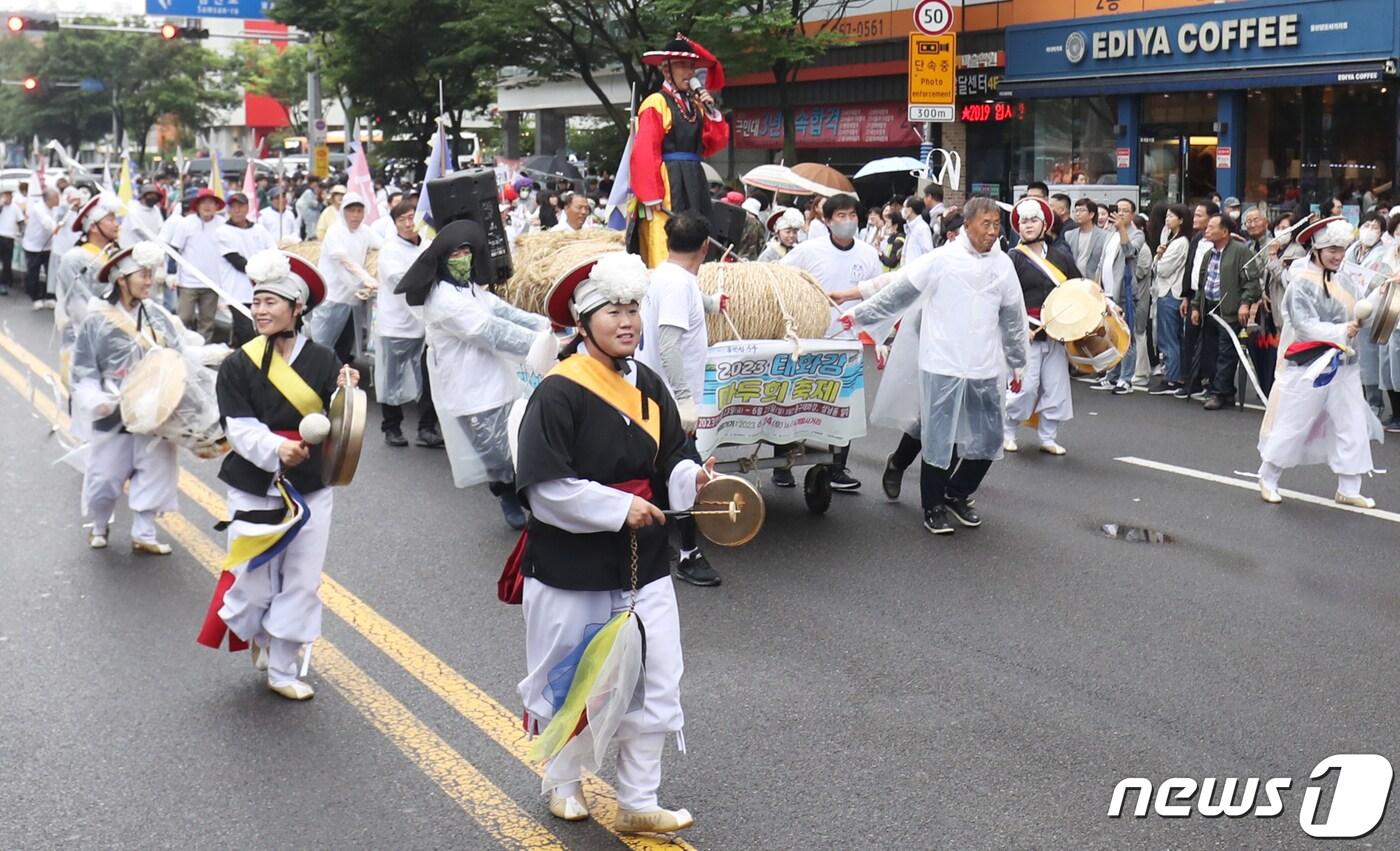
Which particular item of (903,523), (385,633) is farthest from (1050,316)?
(385,633)

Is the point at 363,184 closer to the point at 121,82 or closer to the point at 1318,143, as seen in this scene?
the point at 1318,143

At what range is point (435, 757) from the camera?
5.60 m

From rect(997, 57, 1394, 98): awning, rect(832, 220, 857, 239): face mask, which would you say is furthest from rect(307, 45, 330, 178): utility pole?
rect(832, 220, 857, 239): face mask

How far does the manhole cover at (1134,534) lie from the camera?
29.1 ft

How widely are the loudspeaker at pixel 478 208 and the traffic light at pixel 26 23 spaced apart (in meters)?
29.3

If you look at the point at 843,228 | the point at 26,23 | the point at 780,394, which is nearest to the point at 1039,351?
the point at 843,228

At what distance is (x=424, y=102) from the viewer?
37.8 metres

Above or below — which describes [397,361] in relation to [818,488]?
above

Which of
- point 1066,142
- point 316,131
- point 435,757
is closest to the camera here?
point 435,757

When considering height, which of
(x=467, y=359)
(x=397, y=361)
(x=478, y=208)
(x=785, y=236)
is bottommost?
(x=397, y=361)

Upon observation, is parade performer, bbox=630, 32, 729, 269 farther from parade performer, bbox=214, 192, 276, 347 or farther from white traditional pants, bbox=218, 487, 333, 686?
parade performer, bbox=214, 192, 276, 347

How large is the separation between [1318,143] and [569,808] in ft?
71.5

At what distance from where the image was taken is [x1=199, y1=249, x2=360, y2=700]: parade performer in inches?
243

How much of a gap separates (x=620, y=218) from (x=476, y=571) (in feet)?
13.0
